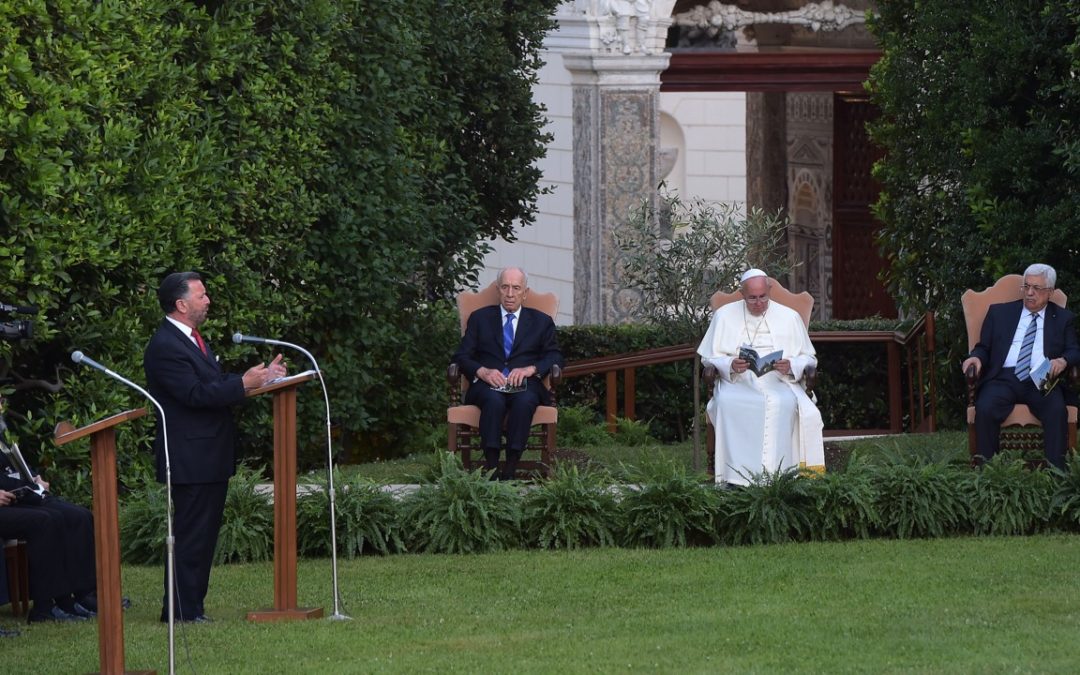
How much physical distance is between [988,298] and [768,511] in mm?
2415

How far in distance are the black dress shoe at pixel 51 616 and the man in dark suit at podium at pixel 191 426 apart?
468mm

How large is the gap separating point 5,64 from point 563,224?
42.6 feet

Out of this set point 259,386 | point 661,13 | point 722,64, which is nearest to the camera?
point 259,386

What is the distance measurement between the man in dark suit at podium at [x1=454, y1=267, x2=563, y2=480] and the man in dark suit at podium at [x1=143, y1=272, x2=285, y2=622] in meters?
3.02

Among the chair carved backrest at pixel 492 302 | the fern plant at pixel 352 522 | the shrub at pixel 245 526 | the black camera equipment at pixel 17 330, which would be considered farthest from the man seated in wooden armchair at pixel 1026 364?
the black camera equipment at pixel 17 330

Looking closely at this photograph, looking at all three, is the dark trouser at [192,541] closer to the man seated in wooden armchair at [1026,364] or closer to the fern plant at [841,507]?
the fern plant at [841,507]

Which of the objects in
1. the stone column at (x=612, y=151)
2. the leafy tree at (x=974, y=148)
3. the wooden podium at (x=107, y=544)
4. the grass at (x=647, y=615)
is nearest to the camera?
the wooden podium at (x=107, y=544)

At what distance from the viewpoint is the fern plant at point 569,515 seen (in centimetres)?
972

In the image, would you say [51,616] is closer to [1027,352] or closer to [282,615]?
[282,615]

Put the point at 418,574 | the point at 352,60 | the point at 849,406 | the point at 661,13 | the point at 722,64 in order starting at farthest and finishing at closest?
the point at 722,64 → the point at 661,13 → the point at 849,406 → the point at 352,60 → the point at 418,574

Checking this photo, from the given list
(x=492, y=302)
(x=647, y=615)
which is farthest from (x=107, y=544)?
(x=492, y=302)

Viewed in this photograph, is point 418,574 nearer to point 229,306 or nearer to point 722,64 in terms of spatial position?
point 229,306

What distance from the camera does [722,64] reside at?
71.5 ft

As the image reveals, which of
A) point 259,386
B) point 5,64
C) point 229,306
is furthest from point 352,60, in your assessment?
point 259,386
